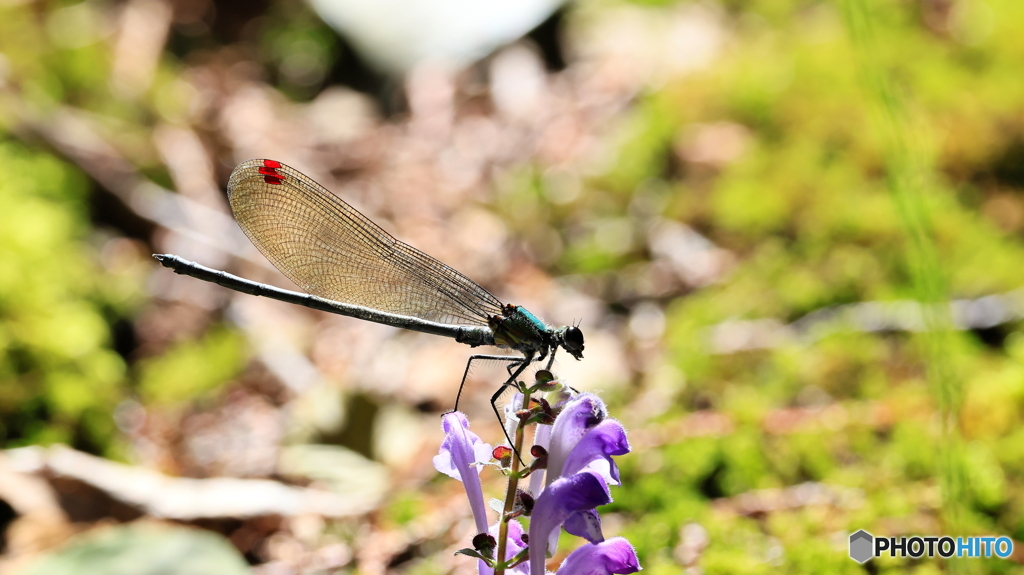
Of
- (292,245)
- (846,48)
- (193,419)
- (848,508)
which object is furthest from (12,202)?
(846,48)

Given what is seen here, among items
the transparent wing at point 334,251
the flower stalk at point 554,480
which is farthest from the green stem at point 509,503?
the transparent wing at point 334,251

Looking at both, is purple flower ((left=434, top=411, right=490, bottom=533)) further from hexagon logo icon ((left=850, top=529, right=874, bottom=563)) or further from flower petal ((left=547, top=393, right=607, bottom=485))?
hexagon logo icon ((left=850, top=529, right=874, bottom=563))

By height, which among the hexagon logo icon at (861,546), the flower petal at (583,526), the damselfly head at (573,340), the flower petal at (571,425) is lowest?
the flower petal at (583,526)

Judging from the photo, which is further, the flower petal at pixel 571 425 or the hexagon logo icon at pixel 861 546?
the hexagon logo icon at pixel 861 546

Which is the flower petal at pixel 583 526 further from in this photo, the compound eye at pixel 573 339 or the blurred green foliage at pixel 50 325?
the blurred green foliage at pixel 50 325

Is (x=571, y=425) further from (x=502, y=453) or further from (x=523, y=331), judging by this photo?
(x=523, y=331)

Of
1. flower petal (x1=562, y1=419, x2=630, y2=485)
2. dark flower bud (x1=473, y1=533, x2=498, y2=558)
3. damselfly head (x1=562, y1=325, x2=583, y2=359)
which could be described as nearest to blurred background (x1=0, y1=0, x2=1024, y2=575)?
damselfly head (x1=562, y1=325, x2=583, y2=359)
